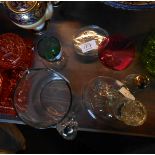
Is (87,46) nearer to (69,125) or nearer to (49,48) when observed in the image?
(49,48)

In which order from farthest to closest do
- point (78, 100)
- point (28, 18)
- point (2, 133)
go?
1. point (2, 133)
2. point (78, 100)
3. point (28, 18)

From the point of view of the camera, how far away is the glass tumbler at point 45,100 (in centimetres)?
102

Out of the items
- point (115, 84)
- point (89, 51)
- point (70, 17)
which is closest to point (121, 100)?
point (115, 84)

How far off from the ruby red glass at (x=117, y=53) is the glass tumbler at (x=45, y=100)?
158mm

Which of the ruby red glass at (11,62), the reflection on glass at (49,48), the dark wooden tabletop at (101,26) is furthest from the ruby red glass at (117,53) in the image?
the ruby red glass at (11,62)

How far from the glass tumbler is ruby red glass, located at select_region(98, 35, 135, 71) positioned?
16 cm

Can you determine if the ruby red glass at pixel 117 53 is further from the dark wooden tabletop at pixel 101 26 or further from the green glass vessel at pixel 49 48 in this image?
the green glass vessel at pixel 49 48

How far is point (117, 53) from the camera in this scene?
1075mm

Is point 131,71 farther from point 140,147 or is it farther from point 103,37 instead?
point 140,147

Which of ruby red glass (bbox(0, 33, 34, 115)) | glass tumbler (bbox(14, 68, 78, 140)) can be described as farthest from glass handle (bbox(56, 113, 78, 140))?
ruby red glass (bbox(0, 33, 34, 115))

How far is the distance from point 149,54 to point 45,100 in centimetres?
37

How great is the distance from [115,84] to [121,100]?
0.07 meters

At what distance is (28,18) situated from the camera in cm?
96

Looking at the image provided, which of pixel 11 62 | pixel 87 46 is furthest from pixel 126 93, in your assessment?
pixel 11 62
